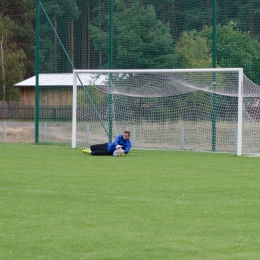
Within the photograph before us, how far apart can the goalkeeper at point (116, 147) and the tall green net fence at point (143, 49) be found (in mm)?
3413

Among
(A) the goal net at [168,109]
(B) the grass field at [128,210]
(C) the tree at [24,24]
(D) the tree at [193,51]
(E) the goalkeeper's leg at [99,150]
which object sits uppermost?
(C) the tree at [24,24]

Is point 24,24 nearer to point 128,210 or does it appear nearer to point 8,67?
point 8,67

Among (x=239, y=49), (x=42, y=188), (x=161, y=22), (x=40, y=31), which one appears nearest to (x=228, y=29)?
(x=239, y=49)

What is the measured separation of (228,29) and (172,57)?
2.21 metres

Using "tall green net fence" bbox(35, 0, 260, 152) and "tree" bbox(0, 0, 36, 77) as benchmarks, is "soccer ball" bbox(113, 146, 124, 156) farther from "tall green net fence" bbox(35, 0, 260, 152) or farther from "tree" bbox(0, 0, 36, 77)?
"tree" bbox(0, 0, 36, 77)

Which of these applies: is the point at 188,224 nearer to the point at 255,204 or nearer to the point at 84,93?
the point at 255,204

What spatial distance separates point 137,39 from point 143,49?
0.47m

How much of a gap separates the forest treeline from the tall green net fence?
0.03 meters

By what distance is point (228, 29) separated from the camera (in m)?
25.9

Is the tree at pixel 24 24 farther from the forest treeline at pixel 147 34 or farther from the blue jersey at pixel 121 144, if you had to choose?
the blue jersey at pixel 121 144

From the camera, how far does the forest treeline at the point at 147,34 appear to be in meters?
25.6

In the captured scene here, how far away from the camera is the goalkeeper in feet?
72.2

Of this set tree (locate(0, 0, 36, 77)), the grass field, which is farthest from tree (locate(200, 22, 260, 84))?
tree (locate(0, 0, 36, 77))

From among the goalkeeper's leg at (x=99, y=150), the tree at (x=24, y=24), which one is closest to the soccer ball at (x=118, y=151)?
the goalkeeper's leg at (x=99, y=150)
